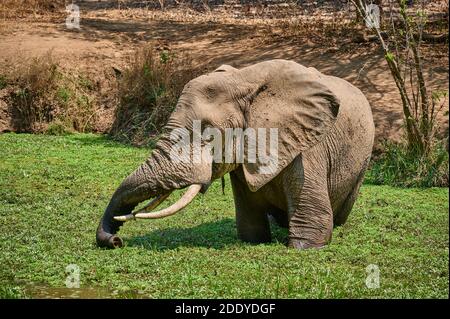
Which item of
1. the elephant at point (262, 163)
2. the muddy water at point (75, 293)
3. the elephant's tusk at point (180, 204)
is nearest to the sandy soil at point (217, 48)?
the elephant at point (262, 163)

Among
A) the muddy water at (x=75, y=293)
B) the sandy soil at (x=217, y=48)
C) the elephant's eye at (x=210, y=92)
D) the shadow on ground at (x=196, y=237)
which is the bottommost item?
the shadow on ground at (x=196, y=237)

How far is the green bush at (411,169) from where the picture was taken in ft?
40.7

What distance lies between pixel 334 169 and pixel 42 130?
762 centimetres

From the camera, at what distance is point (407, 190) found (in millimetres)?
12102

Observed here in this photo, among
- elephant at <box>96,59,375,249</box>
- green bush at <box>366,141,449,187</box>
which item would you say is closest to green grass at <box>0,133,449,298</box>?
elephant at <box>96,59,375,249</box>

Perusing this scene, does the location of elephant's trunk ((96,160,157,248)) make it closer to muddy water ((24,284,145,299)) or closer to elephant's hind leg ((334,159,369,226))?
muddy water ((24,284,145,299))

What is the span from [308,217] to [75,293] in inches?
95.8

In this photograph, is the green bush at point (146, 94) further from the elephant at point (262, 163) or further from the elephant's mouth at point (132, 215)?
the elephant's mouth at point (132, 215)

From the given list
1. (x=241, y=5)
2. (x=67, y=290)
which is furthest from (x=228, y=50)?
(x=67, y=290)

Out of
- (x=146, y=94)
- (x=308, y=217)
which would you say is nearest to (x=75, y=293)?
(x=308, y=217)

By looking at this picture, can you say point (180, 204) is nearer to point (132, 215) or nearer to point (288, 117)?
point (132, 215)

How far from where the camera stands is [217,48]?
694 inches
